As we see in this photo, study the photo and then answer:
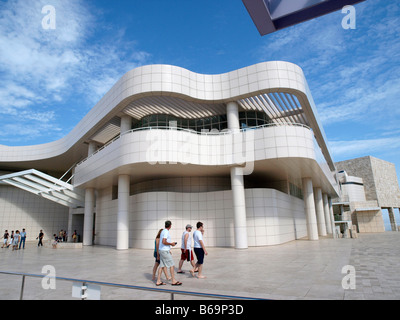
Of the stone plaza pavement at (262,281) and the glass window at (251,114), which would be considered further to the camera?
the glass window at (251,114)

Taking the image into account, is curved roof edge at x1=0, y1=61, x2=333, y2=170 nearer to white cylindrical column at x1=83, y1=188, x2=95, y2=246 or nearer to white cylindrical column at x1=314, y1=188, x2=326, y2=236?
white cylindrical column at x1=83, y1=188, x2=95, y2=246

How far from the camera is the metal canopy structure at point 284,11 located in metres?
3.09

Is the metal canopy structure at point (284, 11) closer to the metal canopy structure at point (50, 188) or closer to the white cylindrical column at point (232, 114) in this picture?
the white cylindrical column at point (232, 114)

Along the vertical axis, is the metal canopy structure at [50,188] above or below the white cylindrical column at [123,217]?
above

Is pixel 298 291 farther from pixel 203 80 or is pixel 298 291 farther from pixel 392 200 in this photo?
pixel 392 200

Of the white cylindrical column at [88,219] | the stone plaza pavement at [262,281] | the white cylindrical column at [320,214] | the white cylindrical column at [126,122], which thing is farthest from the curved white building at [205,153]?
the stone plaza pavement at [262,281]

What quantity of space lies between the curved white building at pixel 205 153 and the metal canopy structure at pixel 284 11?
14390mm

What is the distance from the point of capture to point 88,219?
27031 millimetres

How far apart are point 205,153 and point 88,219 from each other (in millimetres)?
15610

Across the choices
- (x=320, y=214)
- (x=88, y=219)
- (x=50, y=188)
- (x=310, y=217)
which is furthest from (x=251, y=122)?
(x=50, y=188)

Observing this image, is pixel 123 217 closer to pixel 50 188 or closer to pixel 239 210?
pixel 239 210

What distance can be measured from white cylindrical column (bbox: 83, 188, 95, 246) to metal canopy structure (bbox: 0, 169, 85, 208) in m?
2.27

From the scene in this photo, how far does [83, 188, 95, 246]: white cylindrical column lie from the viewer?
86.2ft
